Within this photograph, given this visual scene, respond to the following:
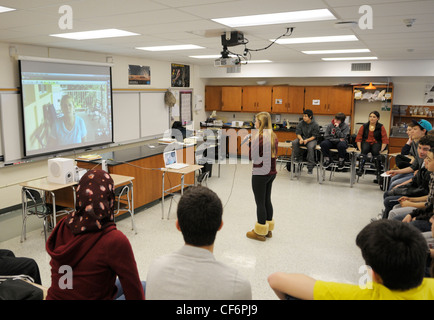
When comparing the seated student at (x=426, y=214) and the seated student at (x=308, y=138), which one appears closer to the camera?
the seated student at (x=426, y=214)

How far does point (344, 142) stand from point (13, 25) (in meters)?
6.05

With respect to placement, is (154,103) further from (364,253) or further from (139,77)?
(364,253)

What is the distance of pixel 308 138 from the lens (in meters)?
7.40

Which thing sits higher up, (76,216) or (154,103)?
(154,103)

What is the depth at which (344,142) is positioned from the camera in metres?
7.14

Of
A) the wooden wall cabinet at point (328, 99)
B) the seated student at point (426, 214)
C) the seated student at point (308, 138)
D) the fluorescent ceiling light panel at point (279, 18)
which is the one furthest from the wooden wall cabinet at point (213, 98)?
the seated student at point (426, 214)

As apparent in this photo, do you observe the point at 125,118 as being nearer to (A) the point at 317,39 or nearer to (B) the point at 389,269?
(A) the point at 317,39

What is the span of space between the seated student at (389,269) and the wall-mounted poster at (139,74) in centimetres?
676

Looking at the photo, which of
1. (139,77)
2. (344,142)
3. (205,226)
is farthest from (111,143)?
(205,226)

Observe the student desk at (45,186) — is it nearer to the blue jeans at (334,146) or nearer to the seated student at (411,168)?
the seated student at (411,168)

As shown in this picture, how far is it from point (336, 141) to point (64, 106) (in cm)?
537

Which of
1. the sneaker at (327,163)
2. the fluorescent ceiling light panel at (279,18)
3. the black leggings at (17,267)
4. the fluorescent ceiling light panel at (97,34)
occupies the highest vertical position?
the fluorescent ceiling light panel at (97,34)

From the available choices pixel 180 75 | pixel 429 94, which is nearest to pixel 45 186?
pixel 180 75

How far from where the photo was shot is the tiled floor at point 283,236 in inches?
144
